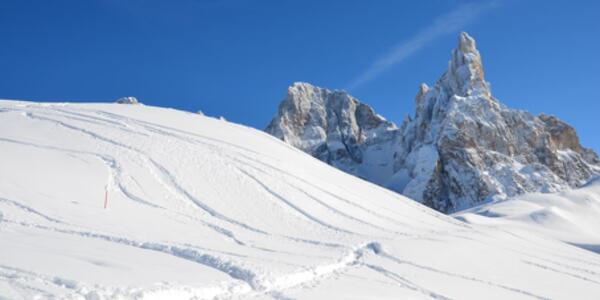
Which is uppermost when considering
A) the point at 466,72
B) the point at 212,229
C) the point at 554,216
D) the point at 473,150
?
the point at 466,72

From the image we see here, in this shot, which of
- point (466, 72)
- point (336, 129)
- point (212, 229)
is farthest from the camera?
point (336, 129)

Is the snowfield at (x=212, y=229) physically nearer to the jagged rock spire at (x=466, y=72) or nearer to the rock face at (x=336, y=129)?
the jagged rock spire at (x=466, y=72)

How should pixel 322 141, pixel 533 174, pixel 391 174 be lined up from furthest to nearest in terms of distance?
pixel 322 141, pixel 391 174, pixel 533 174

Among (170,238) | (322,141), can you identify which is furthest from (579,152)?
(170,238)

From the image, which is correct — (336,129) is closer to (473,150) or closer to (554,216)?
(473,150)

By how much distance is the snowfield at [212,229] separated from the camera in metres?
7.48

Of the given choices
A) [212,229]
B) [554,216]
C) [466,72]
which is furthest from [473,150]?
[212,229]

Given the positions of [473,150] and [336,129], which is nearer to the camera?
[473,150]

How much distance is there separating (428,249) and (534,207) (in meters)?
25.7

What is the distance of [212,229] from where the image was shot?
40.4ft

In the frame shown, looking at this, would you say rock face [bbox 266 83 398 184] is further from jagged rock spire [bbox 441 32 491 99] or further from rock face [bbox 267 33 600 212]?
jagged rock spire [bbox 441 32 491 99]

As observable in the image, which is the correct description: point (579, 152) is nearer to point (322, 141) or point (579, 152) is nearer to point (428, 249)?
point (322, 141)

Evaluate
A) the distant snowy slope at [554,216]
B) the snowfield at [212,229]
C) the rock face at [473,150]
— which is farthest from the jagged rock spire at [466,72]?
the snowfield at [212,229]

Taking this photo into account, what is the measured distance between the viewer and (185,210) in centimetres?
1377
